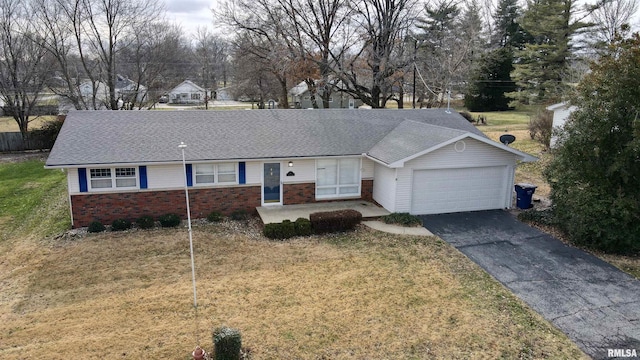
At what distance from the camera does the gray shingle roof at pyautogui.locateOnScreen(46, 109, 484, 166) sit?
15.4 metres

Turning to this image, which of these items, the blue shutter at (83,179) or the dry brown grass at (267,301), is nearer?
the dry brown grass at (267,301)

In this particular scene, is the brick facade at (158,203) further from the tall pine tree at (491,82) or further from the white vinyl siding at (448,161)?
→ the tall pine tree at (491,82)

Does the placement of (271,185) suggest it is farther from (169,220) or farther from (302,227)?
(169,220)

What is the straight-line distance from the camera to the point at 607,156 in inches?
517

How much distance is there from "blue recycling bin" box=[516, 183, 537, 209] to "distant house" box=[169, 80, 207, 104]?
57247 millimetres

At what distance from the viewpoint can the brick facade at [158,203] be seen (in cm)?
1529

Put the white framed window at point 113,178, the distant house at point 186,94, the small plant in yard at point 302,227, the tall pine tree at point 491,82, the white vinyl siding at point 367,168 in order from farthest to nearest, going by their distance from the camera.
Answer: the distant house at point 186,94 < the tall pine tree at point 491,82 < the white vinyl siding at point 367,168 < the white framed window at point 113,178 < the small plant in yard at point 302,227

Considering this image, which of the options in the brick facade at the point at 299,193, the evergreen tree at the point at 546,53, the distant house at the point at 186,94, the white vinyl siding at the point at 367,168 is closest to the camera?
the brick facade at the point at 299,193

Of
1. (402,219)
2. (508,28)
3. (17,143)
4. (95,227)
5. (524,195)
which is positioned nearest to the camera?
(95,227)

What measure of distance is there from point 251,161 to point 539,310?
35.4ft

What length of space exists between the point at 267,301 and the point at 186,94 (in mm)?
62764

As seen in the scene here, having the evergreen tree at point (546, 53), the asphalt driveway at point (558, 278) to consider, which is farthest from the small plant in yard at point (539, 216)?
the evergreen tree at point (546, 53)

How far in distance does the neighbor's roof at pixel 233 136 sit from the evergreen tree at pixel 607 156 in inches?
133

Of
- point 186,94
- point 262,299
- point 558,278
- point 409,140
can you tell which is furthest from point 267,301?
point 186,94
